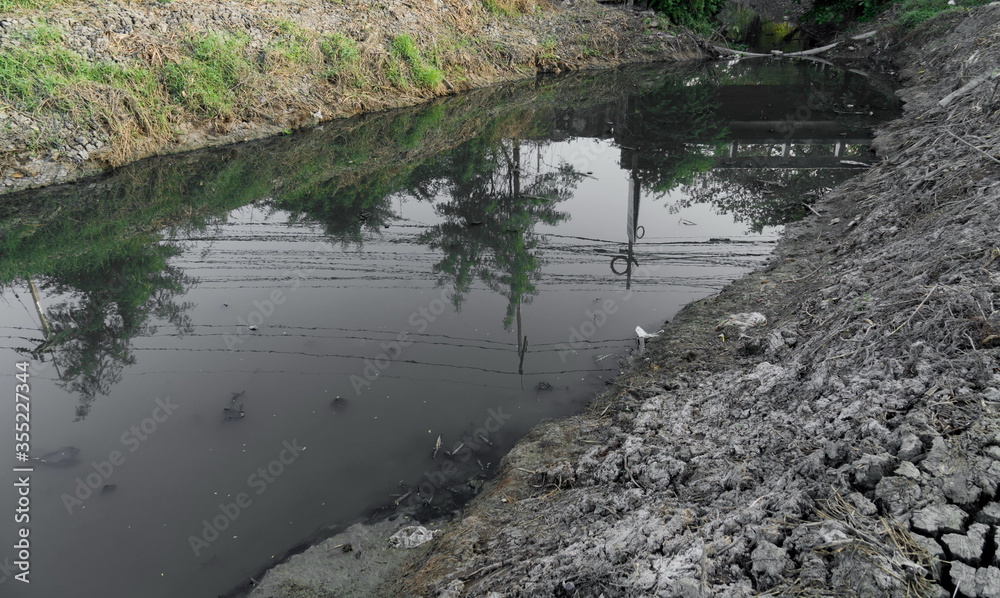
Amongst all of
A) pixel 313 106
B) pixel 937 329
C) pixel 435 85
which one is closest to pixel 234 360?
pixel 937 329

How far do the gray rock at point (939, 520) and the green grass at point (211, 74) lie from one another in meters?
12.0

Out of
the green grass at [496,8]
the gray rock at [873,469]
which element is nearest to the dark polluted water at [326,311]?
the gray rock at [873,469]

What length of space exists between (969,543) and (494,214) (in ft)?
22.5

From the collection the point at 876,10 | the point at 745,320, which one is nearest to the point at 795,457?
the point at 745,320

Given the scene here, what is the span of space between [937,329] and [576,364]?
260 cm

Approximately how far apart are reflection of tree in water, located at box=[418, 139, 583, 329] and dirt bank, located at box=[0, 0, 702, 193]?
4052 millimetres

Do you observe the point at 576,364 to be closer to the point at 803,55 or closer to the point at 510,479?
the point at 510,479

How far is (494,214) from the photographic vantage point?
8352 mm

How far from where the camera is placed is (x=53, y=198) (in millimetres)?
8750

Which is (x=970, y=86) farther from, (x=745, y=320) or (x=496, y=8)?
(x=496, y=8)

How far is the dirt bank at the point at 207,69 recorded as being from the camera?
9273mm

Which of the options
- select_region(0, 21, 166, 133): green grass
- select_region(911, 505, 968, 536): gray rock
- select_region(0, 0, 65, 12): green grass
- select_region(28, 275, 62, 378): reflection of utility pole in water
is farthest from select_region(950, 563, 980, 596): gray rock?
select_region(0, 0, 65, 12): green grass

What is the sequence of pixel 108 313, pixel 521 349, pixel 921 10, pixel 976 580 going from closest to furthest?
pixel 976 580, pixel 521 349, pixel 108 313, pixel 921 10

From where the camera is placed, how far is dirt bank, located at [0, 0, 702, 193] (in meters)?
9.27
